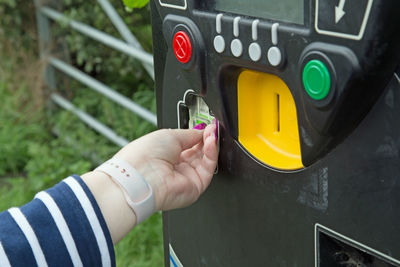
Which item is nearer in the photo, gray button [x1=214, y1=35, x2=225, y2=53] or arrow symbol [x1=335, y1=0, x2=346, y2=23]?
arrow symbol [x1=335, y1=0, x2=346, y2=23]

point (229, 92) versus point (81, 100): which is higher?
point (229, 92)

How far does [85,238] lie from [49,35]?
2.71 m

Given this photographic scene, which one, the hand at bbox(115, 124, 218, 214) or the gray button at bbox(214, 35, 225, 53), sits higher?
the gray button at bbox(214, 35, 225, 53)

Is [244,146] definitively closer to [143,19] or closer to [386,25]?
[386,25]

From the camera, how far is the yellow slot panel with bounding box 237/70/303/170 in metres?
1.08

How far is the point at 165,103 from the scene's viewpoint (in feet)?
4.48

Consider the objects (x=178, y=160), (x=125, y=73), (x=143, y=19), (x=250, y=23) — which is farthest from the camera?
(x=125, y=73)

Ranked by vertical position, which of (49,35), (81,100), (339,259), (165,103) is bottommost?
(81,100)

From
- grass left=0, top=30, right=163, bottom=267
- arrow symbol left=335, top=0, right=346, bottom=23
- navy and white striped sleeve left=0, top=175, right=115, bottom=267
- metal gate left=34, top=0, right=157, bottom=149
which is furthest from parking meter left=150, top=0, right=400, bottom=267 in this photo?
metal gate left=34, top=0, right=157, bottom=149

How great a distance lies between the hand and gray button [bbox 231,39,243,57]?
213 millimetres

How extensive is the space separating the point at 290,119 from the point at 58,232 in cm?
44

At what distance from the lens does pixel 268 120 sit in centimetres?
113

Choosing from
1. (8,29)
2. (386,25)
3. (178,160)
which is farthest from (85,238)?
(8,29)

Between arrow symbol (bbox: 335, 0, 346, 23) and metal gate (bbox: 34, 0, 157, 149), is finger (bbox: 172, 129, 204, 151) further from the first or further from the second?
metal gate (bbox: 34, 0, 157, 149)
